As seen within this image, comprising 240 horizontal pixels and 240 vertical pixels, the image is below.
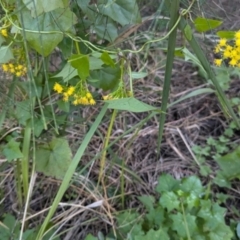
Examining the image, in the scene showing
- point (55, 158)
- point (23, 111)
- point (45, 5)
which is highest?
point (45, 5)

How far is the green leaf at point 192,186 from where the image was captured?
1019mm

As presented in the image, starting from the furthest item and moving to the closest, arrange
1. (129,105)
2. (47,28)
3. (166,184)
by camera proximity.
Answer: (166,184), (47,28), (129,105)

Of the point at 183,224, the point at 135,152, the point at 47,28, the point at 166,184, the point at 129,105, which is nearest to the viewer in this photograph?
the point at 129,105

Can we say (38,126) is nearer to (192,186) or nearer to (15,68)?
(15,68)

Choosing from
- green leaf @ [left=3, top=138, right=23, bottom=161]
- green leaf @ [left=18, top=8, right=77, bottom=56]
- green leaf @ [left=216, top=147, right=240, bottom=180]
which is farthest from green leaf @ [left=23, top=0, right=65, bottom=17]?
green leaf @ [left=216, top=147, right=240, bottom=180]

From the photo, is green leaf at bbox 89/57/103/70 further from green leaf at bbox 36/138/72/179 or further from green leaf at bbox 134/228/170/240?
green leaf at bbox 134/228/170/240

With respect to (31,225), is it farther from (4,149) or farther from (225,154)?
(225,154)

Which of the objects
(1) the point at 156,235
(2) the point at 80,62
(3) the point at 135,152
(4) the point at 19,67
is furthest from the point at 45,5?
(3) the point at 135,152

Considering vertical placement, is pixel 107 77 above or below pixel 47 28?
below

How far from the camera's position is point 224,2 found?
122 cm

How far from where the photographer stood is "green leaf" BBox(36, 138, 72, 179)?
90 centimetres

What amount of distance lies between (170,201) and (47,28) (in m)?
0.49

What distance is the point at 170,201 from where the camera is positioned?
0.99 m

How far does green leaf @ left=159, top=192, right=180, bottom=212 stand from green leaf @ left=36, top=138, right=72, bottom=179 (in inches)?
9.3
